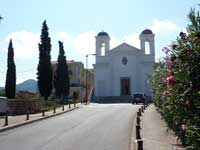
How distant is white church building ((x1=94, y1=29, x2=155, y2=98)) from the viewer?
87812 millimetres

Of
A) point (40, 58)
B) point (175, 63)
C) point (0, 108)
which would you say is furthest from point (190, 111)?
point (40, 58)

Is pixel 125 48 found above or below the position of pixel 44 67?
above

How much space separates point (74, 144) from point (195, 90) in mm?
10791

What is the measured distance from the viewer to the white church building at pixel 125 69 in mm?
87812

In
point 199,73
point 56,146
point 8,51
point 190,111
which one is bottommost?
point 56,146

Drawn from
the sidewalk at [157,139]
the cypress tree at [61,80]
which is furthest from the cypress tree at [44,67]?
the sidewalk at [157,139]

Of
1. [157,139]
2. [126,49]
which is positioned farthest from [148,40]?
[157,139]

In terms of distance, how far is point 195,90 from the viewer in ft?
29.2

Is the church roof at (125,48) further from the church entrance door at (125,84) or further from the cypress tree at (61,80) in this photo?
the cypress tree at (61,80)

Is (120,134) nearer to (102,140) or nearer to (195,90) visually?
(102,140)

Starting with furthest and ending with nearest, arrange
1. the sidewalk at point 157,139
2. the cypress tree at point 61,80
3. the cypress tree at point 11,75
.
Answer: the cypress tree at point 61,80
the cypress tree at point 11,75
the sidewalk at point 157,139

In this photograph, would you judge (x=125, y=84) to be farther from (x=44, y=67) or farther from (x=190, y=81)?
(x=190, y=81)

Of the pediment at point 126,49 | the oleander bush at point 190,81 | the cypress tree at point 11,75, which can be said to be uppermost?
the pediment at point 126,49

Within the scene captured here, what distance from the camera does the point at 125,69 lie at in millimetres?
88250
